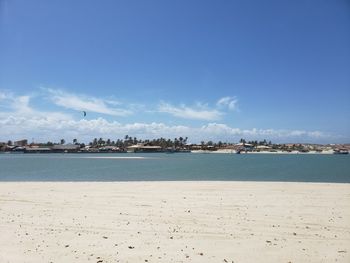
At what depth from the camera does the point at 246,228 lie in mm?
11312

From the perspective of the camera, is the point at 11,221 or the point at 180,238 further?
the point at 11,221

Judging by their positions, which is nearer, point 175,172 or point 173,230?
point 173,230

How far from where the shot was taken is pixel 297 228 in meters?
11.3

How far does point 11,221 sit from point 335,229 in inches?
371

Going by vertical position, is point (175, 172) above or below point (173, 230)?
below

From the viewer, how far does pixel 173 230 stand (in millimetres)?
11094

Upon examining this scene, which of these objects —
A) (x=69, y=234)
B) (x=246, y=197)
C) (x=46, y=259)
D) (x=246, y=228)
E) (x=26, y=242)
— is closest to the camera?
(x=46, y=259)

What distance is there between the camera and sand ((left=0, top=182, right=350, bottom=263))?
345 inches

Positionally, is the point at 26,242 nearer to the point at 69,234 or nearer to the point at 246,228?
the point at 69,234

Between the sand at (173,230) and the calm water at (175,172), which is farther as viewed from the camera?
the calm water at (175,172)

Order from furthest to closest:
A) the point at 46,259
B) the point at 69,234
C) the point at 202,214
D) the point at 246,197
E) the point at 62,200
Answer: the point at 246,197
the point at 62,200
the point at 202,214
the point at 69,234
the point at 46,259

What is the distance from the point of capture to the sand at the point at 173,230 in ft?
28.8

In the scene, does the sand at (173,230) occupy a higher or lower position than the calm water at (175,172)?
higher

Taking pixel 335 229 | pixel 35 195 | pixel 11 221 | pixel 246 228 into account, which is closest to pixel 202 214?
pixel 246 228
